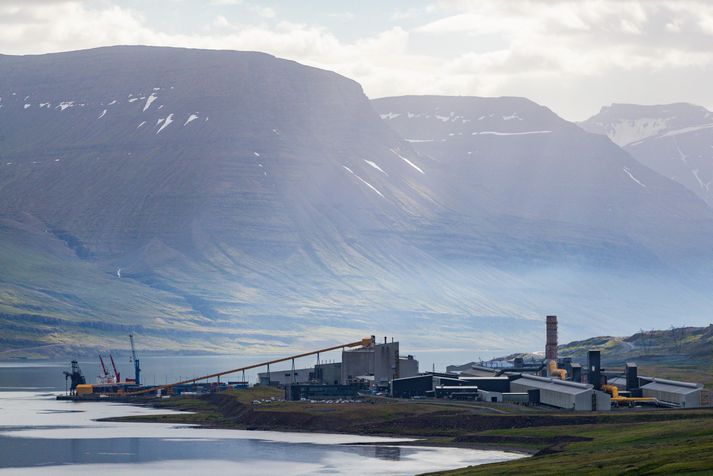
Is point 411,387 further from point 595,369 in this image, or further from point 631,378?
point 631,378

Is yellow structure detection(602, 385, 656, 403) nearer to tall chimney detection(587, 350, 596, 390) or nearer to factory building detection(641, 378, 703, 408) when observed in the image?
factory building detection(641, 378, 703, 408)

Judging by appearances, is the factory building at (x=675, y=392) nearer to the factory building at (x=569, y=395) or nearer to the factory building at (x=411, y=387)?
the factory building at (x=569, y=395)

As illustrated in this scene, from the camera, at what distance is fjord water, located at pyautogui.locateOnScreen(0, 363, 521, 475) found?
136 metres

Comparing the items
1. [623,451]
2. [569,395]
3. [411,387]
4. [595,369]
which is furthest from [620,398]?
[623,451]

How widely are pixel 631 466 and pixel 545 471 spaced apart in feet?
26.9

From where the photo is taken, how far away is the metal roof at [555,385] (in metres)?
172

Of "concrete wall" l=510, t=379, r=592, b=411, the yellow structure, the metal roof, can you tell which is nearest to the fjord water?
"concrete wall" l=510, t=379, r=592, b=411

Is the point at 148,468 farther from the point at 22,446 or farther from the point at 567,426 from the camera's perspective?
the point at 567,426

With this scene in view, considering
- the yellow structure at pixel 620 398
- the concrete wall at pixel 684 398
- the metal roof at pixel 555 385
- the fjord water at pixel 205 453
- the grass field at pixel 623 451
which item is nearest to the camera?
the grass field at pixel 623 451

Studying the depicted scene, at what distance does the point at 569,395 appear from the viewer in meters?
171

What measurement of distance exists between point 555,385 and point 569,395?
10.3m

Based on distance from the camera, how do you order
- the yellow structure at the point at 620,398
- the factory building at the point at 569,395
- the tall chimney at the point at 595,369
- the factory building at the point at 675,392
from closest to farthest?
the factory building at the point at 569,395 → the factory building at the point at 675,392 → the yellow structure at the point at 620,398 → the tall chimney at the point at 595,369

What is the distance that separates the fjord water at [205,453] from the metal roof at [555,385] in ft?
76.8

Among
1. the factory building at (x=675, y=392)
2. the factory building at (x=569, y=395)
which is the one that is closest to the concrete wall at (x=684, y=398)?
the factory building at (x=675, y=392)
